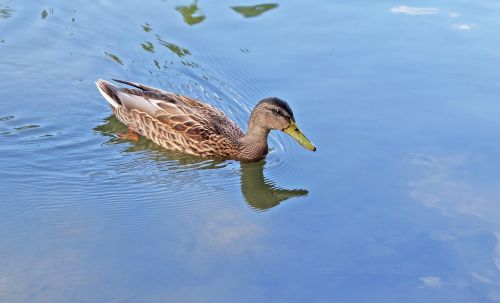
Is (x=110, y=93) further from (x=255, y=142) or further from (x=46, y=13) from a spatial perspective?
(x=46, y=13)

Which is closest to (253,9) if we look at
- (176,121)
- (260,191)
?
(176,121)

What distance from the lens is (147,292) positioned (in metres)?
6.51

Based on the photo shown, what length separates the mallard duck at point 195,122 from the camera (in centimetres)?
890

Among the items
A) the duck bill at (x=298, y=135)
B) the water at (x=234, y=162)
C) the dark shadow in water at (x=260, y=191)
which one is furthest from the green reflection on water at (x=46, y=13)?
the duck bill at (x=298, y=135)

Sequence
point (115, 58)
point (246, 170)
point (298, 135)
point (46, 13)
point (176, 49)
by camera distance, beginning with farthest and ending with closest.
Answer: point (46, 13) → point (176, 49) → point (115, 58) → point (246, 170) → point (298, 135)

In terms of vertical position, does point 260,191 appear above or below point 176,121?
below

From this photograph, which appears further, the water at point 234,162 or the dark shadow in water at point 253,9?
the dark shadow in water at point 253,9

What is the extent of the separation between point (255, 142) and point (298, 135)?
49 cm

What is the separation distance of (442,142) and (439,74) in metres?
1.64

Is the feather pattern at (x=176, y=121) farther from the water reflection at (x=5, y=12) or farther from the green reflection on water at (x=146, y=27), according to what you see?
the water reflection at (x=5, y=12)

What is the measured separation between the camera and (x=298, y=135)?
29.0 ft

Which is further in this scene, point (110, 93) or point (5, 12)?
point (5, 12)

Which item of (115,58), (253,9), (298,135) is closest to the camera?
A: (298,135)

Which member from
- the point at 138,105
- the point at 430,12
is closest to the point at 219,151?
the point at 138,105
